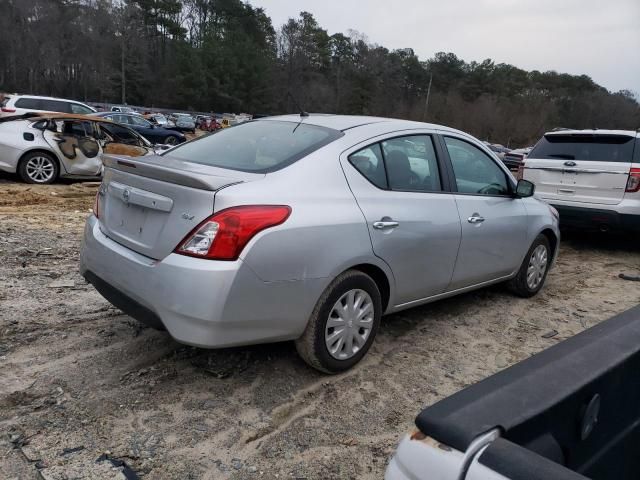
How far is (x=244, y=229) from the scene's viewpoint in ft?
8.71

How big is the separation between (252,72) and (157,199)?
79045 mm

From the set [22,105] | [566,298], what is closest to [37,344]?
[566,298]

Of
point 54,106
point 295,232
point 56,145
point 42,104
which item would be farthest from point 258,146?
point 42,104

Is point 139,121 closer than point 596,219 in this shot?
No

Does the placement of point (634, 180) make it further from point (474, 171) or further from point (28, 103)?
point (28, 103)

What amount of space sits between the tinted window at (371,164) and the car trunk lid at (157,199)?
711 mm

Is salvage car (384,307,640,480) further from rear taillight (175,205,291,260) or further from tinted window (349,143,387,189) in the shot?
tinted window (349,143,387,189)

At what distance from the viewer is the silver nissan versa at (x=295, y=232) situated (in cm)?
268

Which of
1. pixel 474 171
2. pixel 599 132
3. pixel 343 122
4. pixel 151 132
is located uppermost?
pixel 599 132

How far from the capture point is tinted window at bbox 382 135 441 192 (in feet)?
11.7

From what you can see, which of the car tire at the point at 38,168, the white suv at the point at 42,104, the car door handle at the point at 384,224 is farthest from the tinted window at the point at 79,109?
the car door handle at the point at 384,224

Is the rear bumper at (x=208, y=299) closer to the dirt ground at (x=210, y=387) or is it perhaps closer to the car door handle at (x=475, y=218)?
the dirt ground at (x=210, y=387)

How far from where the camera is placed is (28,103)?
1662 cm

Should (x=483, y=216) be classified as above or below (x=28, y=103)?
below
